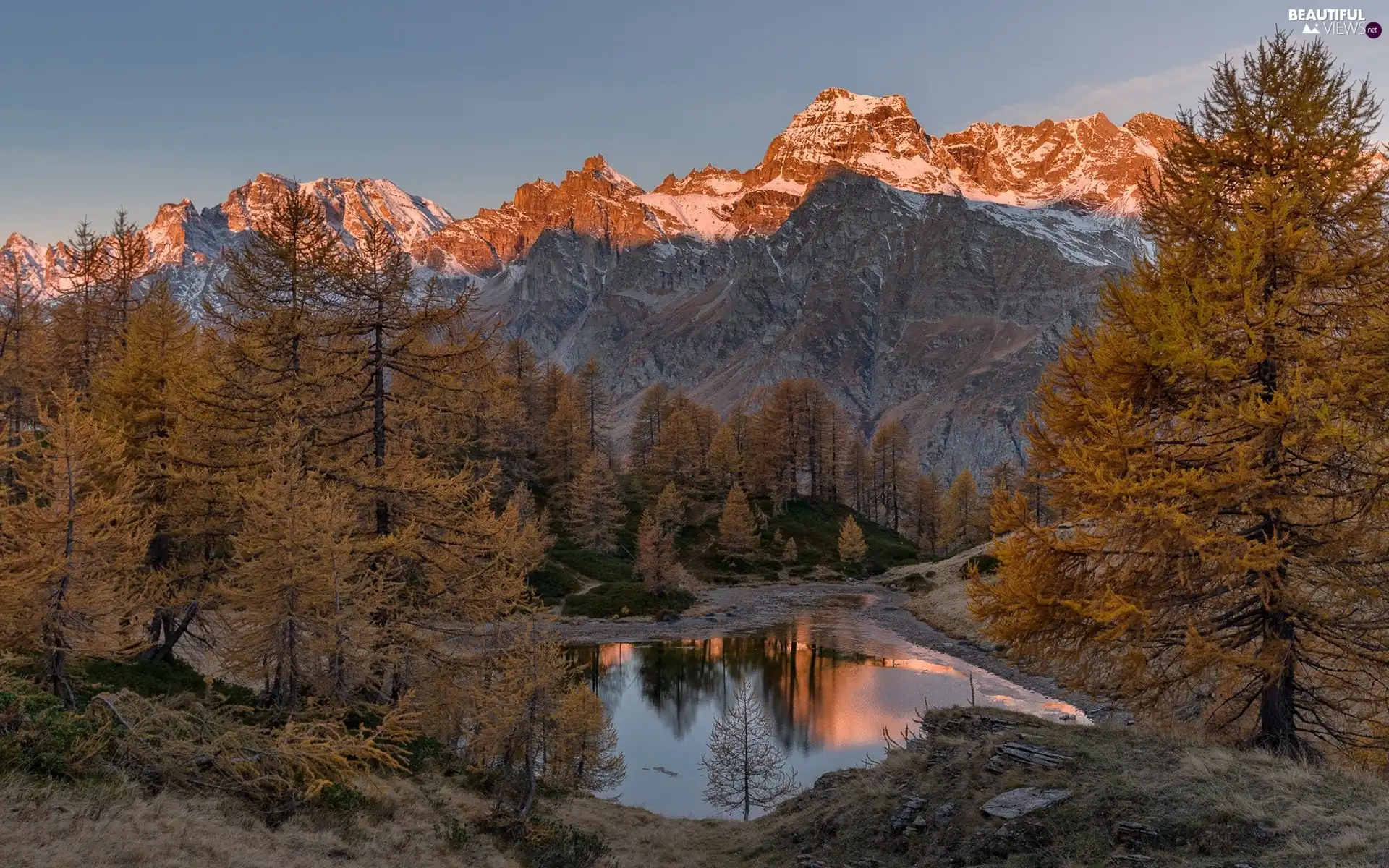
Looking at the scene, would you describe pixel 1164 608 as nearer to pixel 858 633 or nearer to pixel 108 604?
pixel 108 604

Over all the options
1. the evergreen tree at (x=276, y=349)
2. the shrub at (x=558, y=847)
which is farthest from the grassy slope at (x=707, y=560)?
the shrub at (x=558, y=847)

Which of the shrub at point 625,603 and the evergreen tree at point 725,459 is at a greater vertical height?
the evergreen tree at point 725,459

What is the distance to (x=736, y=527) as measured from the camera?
70.6 metres

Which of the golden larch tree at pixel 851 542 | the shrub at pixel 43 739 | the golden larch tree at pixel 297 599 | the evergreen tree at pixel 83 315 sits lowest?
the golden larch tree at pixel 851 542

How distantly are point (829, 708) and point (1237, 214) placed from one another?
2965 centimetres

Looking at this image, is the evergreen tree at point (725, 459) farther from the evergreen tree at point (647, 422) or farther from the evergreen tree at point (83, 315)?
the evergreen tree at point (83, 315)

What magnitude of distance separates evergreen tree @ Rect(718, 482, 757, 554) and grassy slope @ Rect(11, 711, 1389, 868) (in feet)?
185

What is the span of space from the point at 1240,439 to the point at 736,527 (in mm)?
60844

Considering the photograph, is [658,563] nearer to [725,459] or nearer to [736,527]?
[736,527]

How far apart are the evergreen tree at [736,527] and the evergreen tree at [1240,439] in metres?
57.6

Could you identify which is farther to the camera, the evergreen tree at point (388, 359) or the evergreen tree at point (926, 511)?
the evergreen tree at point (926, 511)

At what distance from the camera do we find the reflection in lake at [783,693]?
2923 cm

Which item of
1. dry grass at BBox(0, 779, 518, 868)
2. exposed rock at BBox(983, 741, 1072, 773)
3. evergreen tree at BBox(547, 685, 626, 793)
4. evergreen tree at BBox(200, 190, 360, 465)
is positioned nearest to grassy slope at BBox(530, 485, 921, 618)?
evergreen tree at BBox(547, 685, 626, 793)

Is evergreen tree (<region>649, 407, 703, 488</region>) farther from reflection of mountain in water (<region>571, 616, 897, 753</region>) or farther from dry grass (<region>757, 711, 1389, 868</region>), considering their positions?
dry grass (<region>757, 711, 1389, 868</region>)
